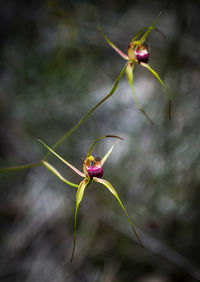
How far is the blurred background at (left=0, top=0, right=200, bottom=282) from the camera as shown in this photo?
168 centimetres

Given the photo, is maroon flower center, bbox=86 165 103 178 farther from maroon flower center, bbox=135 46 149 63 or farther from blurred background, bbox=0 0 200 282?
blurred background, bbox=0 0 200 282

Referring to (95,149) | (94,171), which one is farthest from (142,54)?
(95,149)

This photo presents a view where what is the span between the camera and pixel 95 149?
2.08m

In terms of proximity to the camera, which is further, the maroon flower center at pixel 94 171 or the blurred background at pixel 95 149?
the blurred background at pixel 95 149

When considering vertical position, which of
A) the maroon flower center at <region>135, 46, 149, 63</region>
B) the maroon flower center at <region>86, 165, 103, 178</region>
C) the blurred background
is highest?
the maroon flower center at <region>135, 46, 149, 63</region>

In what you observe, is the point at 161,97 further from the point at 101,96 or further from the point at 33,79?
the point at 33,79

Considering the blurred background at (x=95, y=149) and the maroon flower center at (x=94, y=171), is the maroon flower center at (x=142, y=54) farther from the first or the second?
the blurred background at (x=95, y=149)

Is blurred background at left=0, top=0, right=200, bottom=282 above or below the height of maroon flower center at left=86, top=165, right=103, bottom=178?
below

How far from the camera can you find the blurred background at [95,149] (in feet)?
5.50

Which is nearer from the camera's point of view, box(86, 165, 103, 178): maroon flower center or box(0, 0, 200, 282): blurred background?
box(86, 165, 103, 178): maroon flower center

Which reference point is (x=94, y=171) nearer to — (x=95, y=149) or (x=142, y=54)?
(x=142, y=54)

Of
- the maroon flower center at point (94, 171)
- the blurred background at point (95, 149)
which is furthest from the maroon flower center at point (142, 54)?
the blurred background at point (95, 149)

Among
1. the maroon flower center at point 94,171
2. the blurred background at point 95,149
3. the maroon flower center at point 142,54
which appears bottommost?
the blurred background at point 95,149

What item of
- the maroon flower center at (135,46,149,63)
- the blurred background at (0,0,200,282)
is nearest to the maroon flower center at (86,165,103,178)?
the maroon flower center at (135,46,149,63)
